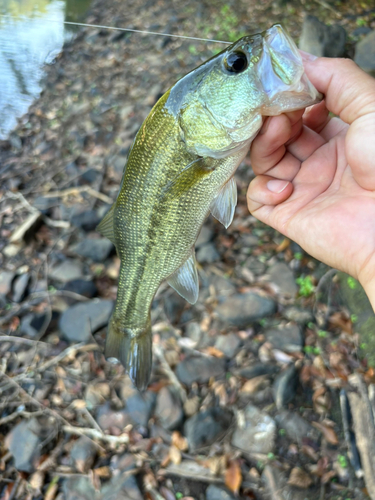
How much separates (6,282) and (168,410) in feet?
7.25

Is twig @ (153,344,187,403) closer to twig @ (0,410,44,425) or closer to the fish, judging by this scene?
twig @ (0,410,44,425)

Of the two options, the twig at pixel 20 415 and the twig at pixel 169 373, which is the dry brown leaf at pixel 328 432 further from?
the twig at pixel 20 415

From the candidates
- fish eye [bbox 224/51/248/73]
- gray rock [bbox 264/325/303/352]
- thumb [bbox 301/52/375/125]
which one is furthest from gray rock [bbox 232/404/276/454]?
fish eye [bbox 224/51/248/73]

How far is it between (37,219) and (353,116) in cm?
370

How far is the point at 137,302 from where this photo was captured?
2061 mm

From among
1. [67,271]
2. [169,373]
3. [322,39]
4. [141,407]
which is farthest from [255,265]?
[322,39]

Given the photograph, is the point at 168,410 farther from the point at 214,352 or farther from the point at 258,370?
the point at 258,370

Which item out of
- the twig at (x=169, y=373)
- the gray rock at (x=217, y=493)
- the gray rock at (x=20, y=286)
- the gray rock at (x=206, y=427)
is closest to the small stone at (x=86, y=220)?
the gray rock at (x=20, y=286)

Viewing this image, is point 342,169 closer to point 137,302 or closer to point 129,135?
point 137,302

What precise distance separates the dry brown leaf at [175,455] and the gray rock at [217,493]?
0.28 metres

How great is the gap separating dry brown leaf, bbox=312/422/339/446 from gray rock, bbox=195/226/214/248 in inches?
74.1

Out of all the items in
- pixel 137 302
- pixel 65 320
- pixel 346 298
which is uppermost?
pixel 137 302

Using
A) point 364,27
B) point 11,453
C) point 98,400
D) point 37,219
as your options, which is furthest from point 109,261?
point 364,27

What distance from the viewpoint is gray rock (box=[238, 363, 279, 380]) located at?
293 centimetres
